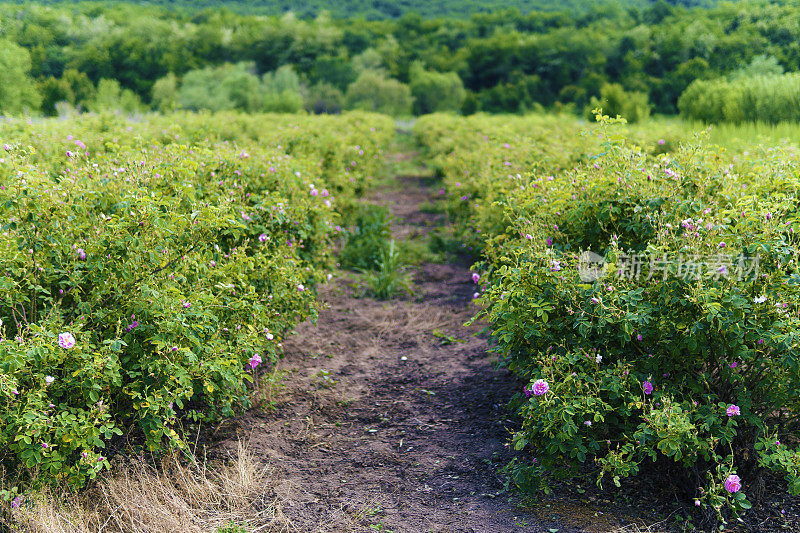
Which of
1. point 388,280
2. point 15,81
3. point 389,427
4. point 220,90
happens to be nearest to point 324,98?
point 220,90

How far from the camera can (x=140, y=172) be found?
292cm

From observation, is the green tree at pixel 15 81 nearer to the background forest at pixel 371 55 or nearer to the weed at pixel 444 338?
the background forest at pixel 371 55

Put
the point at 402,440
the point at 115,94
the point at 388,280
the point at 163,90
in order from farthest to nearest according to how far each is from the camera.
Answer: the point at 163,90 < the point at 115,94 < the point at 388,280 < the point at 402,440

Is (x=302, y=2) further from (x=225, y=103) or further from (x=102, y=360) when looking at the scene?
(x=102, y=360)

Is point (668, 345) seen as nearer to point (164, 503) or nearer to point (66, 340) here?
point (164, 503)

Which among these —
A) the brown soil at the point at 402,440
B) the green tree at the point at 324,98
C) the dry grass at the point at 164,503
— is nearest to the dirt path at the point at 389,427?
the brown soil at the point at 402,440

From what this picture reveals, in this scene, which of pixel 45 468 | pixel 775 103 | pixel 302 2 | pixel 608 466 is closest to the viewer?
pixel 45 468

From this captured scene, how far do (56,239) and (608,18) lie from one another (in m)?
72.9

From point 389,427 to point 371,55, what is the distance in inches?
2775

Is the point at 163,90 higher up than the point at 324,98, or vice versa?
the point at 163,90

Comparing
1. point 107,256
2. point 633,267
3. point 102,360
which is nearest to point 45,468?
point 102,360

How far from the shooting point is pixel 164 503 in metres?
2.38

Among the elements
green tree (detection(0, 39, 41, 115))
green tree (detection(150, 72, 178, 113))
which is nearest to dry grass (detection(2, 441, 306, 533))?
green tree (detection(0, 39, 41, 115))

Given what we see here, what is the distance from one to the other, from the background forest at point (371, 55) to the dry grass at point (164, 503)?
19161mm
